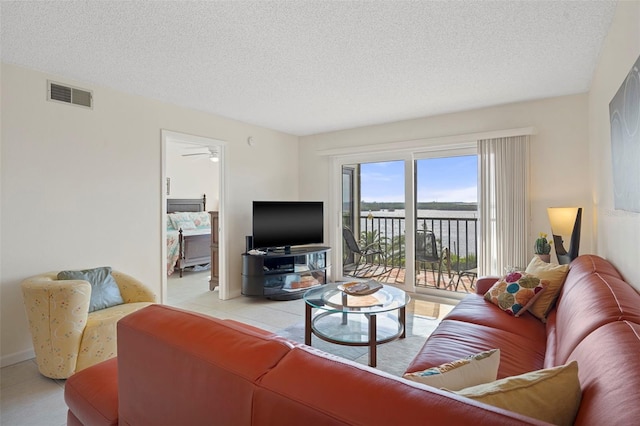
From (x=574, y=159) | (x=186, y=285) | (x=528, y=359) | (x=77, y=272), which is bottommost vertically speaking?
(x=186, y=285)

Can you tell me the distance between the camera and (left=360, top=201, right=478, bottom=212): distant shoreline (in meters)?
4.29

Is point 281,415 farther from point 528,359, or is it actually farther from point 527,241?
point 527,241

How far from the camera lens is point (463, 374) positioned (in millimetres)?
1023

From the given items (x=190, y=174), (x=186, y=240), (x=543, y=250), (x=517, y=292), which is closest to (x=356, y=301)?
(x=517, y=292)

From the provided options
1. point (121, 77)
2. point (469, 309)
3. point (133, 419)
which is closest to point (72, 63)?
point (121, 77)

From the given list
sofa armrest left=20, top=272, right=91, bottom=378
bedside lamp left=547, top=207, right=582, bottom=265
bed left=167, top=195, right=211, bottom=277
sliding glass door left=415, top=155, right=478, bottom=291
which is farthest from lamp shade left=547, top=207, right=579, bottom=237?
bed left=167, top=195, right=211, bottom=277

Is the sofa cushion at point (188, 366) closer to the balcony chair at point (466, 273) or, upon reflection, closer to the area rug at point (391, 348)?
the area rug at point (391, 348)

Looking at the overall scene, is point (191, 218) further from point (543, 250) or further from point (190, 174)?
point (543, 250)

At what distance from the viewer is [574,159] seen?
349 centimetres

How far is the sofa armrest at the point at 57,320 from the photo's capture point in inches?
91.4

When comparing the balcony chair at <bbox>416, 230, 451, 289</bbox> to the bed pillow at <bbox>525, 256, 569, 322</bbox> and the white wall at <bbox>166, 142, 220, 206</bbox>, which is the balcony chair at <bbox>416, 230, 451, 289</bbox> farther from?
the white wall at <bbox>166, 142, 220, 206</bbox>

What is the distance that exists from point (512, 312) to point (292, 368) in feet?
6.93

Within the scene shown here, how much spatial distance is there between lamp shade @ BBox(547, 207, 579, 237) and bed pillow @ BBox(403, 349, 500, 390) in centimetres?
264

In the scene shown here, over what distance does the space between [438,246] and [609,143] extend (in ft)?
8.07
